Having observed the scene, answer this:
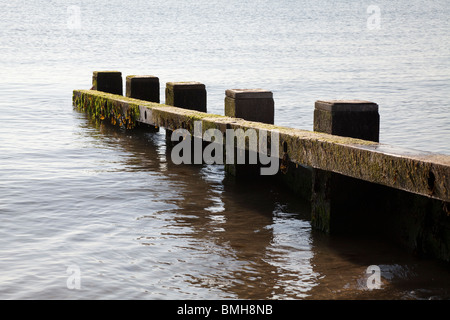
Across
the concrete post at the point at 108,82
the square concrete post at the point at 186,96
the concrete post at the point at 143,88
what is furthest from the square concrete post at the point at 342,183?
the concrete post at the point at 108,82

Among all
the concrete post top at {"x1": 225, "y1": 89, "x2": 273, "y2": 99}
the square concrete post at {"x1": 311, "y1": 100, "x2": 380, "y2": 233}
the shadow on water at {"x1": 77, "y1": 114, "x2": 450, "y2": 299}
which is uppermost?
the concrete post top at {"x1": 225, "y1": 89, "x2": 273, "y2": 99}

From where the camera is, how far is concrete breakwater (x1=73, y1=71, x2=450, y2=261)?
5.73 meters

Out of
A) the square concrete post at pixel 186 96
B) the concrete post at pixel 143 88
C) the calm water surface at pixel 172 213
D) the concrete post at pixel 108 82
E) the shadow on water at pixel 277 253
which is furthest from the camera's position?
the concrete post at pixel 108 82

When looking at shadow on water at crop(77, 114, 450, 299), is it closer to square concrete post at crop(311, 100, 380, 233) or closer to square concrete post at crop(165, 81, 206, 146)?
square concrete post at crop(311, 100, 380, 233)

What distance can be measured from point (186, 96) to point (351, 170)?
5.55 m

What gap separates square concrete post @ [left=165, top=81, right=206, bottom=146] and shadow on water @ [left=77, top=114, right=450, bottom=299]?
6.97 feet

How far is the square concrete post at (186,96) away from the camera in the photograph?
11438 mm

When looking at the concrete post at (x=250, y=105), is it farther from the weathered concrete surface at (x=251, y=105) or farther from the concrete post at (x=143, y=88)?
the concrete post at (x=143, y=88)

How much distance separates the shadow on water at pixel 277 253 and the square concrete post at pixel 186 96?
83.7 inches

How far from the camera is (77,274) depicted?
6.25 m

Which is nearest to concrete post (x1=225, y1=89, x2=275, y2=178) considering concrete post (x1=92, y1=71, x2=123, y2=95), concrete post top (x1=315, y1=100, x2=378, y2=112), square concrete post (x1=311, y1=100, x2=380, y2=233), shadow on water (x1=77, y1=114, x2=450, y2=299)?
shadow on water (x1=77, y1=114, x2=450, y2=299)

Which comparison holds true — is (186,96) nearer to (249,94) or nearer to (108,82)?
(249,94)

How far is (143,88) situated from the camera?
13.6 meters
